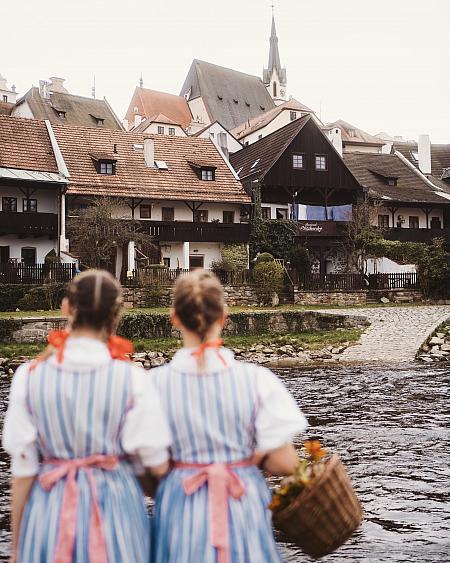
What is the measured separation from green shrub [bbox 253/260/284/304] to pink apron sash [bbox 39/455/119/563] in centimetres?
2960

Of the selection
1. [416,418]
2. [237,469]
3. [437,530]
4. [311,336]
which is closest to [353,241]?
[311,336]

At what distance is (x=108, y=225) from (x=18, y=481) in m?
31.1

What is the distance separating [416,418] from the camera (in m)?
11.8

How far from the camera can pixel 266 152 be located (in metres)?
46.4

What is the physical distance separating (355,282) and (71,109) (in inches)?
1588

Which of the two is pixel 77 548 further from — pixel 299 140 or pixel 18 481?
pixel 299 140

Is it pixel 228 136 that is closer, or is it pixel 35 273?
pixel 35 273

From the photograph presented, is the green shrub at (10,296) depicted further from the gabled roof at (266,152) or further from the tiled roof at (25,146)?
the gabled roof at (266,152)

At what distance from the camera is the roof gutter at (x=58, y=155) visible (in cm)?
3778

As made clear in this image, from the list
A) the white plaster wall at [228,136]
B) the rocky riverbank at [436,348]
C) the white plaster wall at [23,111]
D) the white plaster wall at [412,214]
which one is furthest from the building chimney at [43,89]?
the rocky riverbank at [436,348]

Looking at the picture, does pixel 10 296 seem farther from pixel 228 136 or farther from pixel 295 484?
pixel 228 136

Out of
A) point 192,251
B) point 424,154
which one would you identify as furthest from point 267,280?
point 424,154

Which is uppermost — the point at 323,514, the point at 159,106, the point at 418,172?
the point at 159,106

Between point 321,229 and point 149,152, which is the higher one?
point 149,152
